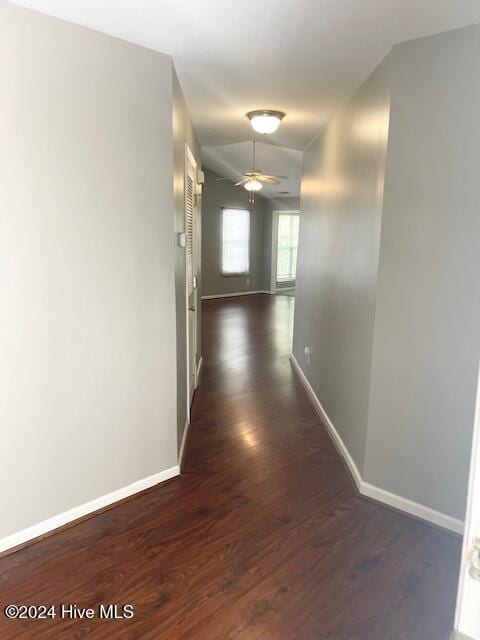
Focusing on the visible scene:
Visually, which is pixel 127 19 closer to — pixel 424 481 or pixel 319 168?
pixel 319 168

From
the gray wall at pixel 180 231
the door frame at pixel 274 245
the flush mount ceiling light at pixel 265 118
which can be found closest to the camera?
the gray wall at pixel 180 231

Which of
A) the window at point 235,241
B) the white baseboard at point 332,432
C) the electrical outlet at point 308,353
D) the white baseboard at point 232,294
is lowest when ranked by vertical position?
the white baseboard at point 332,432

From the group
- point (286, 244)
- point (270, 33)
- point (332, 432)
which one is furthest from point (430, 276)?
point (286, 244)

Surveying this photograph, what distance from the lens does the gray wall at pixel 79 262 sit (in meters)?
1.90

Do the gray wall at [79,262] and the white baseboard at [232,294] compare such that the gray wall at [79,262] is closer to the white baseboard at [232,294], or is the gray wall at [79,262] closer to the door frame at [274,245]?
the white baseboard at [232,294]

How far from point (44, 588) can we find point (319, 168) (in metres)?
3.67

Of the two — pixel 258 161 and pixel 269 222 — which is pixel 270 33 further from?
pixel 269 222

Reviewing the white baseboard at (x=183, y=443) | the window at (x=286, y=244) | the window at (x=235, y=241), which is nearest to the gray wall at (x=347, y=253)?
the white baseboard at (x=183, y=443)

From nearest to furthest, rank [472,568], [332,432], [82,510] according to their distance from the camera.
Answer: [472,568] → [82,510] → [332,432]

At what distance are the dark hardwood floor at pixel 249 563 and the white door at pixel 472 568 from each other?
44.3 inches

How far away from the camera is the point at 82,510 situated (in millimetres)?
2293

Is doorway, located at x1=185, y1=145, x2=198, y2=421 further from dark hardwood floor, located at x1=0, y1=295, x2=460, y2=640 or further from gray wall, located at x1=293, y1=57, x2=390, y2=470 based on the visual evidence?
gray wall, located at x1=293, y1=57, x2=390, y2=470

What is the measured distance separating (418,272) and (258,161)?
6148 millimetres

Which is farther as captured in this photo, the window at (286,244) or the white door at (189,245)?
the window at (286,244)
